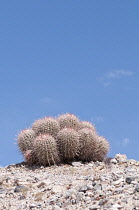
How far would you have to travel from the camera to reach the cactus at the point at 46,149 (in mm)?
12414

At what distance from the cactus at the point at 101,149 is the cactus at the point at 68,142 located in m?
0.85

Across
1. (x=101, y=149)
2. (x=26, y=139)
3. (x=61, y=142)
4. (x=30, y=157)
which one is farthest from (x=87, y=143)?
(x=26, y=139)

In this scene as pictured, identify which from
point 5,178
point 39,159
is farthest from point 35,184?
point 39,159

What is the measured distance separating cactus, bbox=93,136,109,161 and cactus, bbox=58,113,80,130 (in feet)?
3.02

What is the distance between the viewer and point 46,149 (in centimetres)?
1243

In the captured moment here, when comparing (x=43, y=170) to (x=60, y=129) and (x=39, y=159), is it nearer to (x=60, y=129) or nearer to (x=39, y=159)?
(x=39, y=159)

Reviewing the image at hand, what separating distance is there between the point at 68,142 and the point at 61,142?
0.88ft

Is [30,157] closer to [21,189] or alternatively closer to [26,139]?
[26,139]

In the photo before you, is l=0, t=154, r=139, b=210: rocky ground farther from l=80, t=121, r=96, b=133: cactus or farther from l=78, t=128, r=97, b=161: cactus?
l=80, t=121, r=96, b=133: cactus

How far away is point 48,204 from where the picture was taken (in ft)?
26.0

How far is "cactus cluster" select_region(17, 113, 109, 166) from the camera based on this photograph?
12.5 metres

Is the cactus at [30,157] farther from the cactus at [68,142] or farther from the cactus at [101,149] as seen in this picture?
the cactus at [101,149]

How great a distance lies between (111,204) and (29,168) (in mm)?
6434

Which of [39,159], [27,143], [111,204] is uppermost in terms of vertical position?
[27,143]
